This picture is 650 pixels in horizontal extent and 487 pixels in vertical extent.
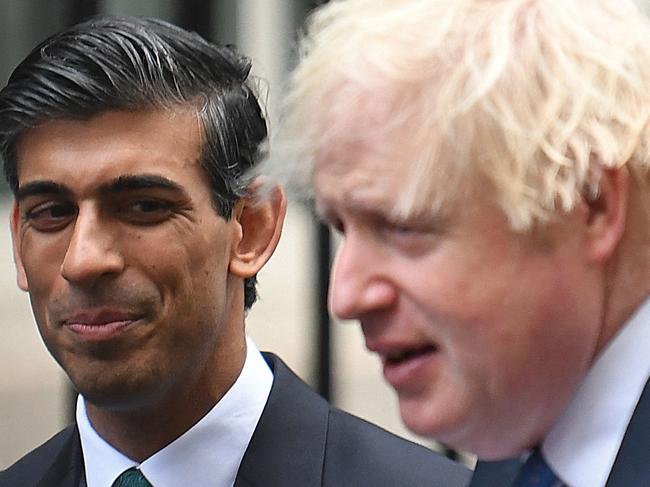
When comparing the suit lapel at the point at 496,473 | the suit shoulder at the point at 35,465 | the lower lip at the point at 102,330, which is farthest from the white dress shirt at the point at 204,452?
the suit lapel at the point at 496,473

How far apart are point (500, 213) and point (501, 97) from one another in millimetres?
109

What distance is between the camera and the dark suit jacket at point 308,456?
2342mm

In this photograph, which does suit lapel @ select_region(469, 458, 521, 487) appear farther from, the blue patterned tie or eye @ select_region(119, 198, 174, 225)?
eye @ select_region(119, 198, 174, 225)

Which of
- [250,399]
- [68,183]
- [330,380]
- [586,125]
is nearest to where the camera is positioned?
[586,125]

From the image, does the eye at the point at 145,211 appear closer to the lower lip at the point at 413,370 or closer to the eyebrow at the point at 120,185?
the eyebrow at the point at 120,185

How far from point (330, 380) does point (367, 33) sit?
338 centimetres

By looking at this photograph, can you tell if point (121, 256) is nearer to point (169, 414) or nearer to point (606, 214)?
point (169, 414)

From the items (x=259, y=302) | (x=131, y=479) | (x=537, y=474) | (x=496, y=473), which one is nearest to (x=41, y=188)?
(x=131, y=479)

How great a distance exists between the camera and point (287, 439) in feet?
7.81

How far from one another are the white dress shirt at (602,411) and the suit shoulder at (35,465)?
1.22 metres

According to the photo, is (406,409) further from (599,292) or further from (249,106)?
(249,106)

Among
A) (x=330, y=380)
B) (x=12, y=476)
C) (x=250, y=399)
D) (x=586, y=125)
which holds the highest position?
(x=586, y=125)

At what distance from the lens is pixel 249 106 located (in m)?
2.52

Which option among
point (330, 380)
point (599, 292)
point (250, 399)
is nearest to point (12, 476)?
point (250, 399)
